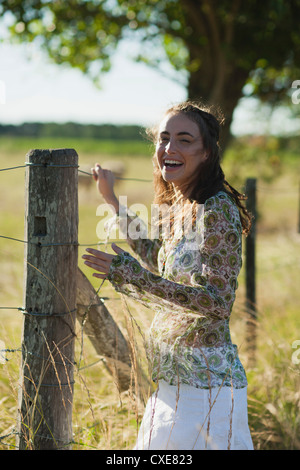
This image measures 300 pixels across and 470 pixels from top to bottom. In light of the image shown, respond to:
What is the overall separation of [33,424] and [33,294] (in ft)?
1.85

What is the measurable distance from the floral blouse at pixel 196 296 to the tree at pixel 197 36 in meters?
6.51

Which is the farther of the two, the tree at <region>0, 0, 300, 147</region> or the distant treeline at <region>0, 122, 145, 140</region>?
the distant treeline at <region>0, 122, 145, 140</region>

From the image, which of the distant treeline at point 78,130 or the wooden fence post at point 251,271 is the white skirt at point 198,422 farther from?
the distant treeline at point 78,130

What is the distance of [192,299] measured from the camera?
196cm

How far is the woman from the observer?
6.56 ft

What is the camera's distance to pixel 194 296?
6.41 feet

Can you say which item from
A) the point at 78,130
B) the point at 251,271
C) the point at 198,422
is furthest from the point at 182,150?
the point at 78,130

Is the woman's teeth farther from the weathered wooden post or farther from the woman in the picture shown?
the weathered wooden post

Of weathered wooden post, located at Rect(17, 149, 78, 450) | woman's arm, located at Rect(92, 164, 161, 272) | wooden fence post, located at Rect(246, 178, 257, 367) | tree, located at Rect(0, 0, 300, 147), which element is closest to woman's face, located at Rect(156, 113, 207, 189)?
weathered wooden post, located at Rect(17, 149, 78, 450)

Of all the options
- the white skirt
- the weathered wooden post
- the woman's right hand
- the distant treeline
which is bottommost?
the white skirt

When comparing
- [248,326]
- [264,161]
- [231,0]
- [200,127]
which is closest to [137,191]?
[264,161]

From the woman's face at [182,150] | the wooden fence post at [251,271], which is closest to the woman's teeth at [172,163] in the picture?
the woman's face at [182,150]
